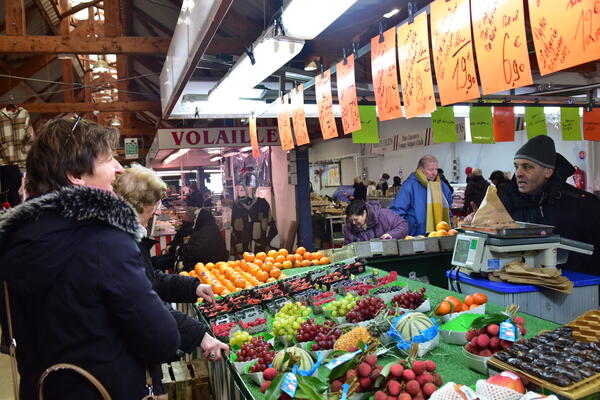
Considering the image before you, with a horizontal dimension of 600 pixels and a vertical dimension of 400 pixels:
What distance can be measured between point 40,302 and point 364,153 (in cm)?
1845

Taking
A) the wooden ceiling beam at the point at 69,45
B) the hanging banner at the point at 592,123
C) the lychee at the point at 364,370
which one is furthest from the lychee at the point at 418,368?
the hanging banner at the point at 592,123

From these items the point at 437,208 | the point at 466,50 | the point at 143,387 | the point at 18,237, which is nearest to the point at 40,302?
the point at 18,237

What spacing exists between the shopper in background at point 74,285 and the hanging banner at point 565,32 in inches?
65.6

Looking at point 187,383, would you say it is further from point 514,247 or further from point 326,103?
point 326,103

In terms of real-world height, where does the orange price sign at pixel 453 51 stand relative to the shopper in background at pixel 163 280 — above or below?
above

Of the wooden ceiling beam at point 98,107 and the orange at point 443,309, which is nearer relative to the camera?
the orange at point 443,309

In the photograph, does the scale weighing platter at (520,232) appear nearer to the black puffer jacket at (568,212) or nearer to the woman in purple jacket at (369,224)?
the black puffer jacket at (568,212)

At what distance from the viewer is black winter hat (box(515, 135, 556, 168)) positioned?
13.2ft

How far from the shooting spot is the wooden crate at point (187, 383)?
291cm

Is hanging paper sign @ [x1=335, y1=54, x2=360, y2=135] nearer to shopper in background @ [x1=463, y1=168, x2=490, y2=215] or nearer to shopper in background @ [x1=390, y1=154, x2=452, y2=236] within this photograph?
shopper in background @ [x1=390, y1=154, x2=452, y2=236]

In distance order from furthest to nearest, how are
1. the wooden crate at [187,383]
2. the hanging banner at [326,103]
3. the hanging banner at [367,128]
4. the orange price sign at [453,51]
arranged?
1. the hanging banner at [367,128]
2. the hanging banner at [326,103]
3. the wooden crate at [187,383]
4. the orange price sign at [453,51]

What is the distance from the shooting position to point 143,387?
1.89 meters

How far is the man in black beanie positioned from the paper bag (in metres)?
0.71

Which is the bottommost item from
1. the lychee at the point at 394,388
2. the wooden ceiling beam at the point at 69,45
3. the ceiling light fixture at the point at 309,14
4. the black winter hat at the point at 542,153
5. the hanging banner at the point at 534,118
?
the lychee at the point at 394,388
